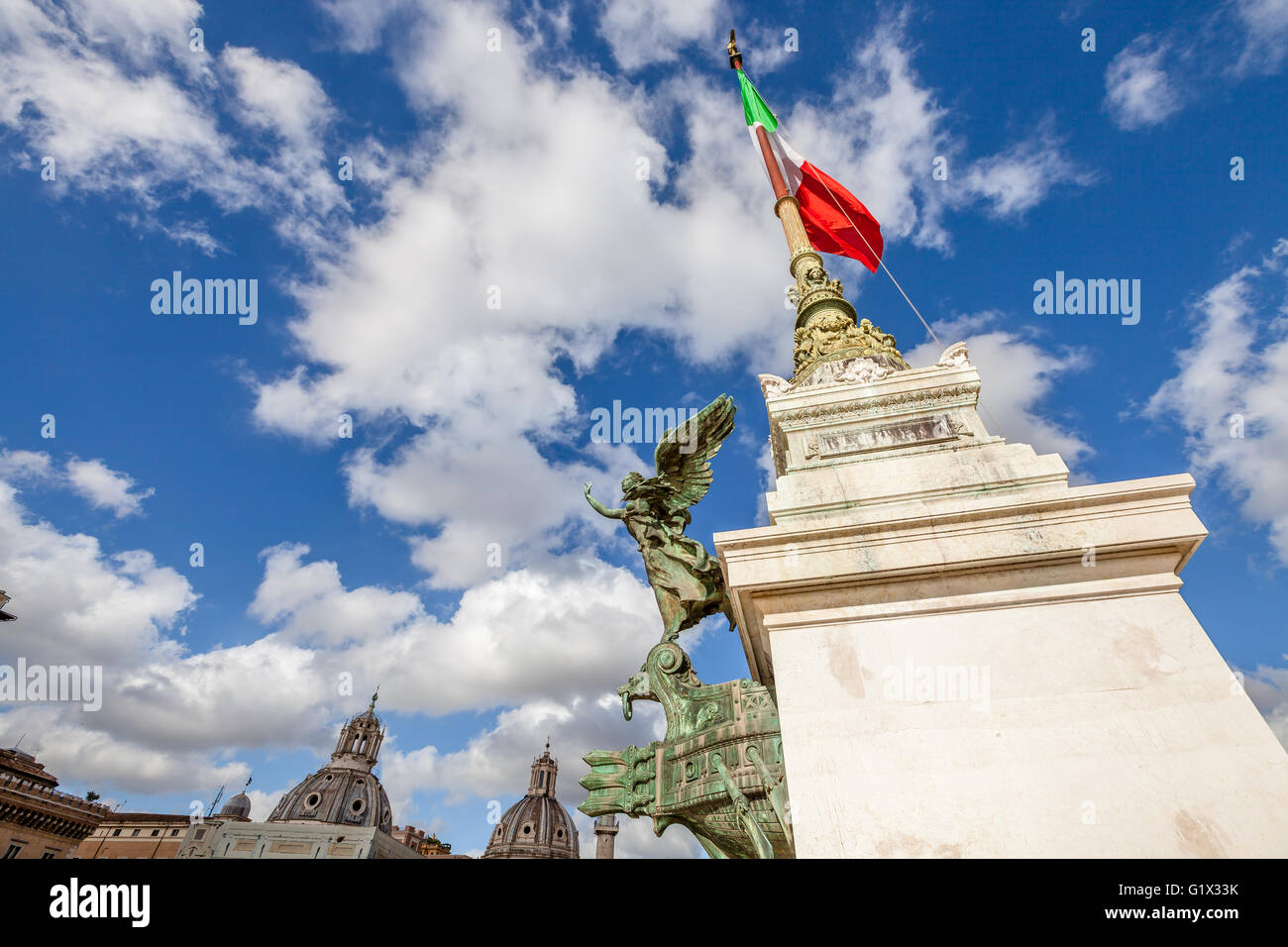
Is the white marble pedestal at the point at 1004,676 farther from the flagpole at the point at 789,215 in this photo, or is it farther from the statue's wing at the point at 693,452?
the flagpole at the point at 789,215

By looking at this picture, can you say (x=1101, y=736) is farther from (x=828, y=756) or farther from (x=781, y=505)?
(x=781, y=505)

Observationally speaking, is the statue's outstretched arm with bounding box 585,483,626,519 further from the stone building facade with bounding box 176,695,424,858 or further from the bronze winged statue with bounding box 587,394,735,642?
the stone building facade with bounding box 176,695,424,858

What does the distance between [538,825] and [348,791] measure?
29367 mm

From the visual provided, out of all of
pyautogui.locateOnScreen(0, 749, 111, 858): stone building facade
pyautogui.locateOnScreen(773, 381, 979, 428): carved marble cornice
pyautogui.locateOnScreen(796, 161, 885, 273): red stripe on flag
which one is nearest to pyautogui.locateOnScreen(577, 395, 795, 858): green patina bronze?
pyautogui.locateOnScreen(773, 381, 979, 428): carved marble cornice

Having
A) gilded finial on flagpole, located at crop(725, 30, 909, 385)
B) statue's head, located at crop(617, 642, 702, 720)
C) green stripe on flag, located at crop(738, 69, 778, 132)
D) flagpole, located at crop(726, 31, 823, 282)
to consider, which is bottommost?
statue's head, located at crop(617, 642, 702, 720)

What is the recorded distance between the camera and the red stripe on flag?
462 inches

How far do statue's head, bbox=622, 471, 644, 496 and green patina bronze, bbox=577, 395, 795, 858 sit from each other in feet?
0.04

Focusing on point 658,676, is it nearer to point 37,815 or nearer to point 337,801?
point 37,815

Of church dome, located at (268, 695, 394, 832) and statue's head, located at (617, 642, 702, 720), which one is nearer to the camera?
statue's head, located at (617, 642, 702, 720)

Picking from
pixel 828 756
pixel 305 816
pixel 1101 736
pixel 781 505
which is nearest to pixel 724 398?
pixel 781 505

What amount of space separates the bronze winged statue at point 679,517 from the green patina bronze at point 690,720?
1 centimetres

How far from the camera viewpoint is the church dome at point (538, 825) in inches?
3364
